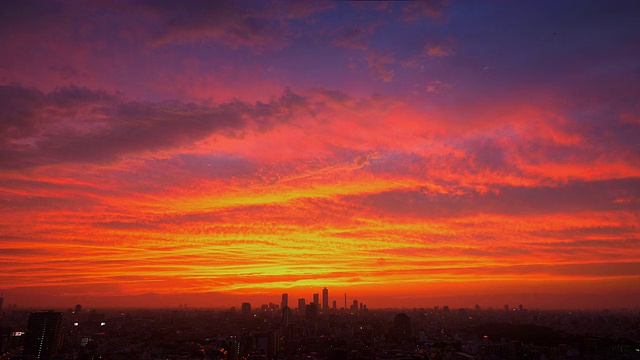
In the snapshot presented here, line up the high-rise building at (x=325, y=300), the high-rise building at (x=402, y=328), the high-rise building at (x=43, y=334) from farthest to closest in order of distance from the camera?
the high-rise building at (x=325, y=300) < the high-rise building at (x=402, y=328) < the high-rise building at (x=43, y=334)

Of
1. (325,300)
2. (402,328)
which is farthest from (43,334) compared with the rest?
(325,300)

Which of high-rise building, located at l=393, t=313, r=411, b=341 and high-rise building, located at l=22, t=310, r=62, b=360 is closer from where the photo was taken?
high-rise building, located at l=22, t=310, r=62, b=360

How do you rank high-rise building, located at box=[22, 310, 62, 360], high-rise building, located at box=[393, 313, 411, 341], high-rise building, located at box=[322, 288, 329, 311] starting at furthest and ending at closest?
high-rise building, located at box=[322, 288, 329, 311], high-rise building, located at box=[393, 313, 411, 341], high-rise building, located at box=[22, 310, 62, 360]

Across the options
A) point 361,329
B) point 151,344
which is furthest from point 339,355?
point 361,329

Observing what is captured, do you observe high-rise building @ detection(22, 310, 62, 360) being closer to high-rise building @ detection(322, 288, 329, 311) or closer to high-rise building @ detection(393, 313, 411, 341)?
high-rise building @ detection(393, 313, 411, 341)

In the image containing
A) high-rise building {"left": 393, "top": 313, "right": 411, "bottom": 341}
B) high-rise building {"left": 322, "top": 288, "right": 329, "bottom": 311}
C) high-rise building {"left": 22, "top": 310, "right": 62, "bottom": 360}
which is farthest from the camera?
high-rise building {"left": 322, "top": 288, "right": 329, "bottom": 311}

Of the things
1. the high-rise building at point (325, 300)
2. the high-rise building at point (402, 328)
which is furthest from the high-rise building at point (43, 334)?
the high-rise building at point (325, 300)

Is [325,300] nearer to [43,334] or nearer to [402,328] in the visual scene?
[402,328]

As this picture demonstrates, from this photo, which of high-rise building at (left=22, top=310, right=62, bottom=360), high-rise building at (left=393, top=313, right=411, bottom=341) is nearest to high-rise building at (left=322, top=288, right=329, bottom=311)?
high-rise building at (left=393, top=313, right=411, bottom=341)

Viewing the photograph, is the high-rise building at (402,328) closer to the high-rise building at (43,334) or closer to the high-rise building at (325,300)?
the high-rise building at (43,334)
